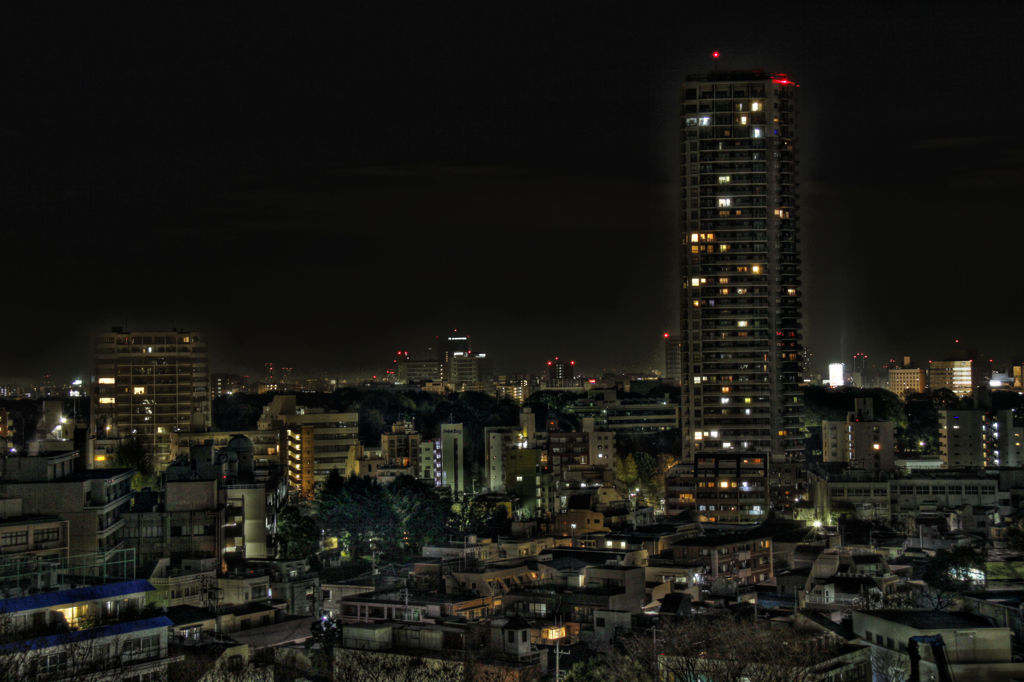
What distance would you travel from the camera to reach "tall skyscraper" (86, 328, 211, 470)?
42.2 metres

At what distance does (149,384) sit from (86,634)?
32.5 metres

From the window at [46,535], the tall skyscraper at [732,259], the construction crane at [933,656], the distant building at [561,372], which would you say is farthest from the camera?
the distant building at [561,372]

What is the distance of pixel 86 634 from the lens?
1116cm

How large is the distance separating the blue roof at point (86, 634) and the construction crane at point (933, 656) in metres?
6.84

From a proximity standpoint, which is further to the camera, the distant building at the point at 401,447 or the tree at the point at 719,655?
the distant building at the point at 401,447

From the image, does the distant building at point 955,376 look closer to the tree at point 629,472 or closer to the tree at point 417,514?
the tree at point 629,472

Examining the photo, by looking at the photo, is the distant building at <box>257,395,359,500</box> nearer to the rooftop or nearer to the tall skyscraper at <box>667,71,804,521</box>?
the tall skyscraper at <box>667,71,804,521</box>

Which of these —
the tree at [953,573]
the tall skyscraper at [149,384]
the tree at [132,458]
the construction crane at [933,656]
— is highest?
the tall skyscraper at [149,384]

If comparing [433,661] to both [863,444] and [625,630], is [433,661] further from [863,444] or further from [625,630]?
[863,444]

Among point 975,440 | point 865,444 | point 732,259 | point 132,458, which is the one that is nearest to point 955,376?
point 975,440

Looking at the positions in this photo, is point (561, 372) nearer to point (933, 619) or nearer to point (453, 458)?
point (453, 458)

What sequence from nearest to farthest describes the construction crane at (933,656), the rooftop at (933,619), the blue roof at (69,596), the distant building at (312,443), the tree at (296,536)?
the construction crane at (933,656), the blue roof at (69,596), the rooftop at (933,619), the tree at (296,536), the distant building at (312,443)

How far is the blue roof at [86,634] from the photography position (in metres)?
10.6

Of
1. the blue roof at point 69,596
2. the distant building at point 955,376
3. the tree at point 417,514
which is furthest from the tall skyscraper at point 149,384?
the distant building at point 955,376
